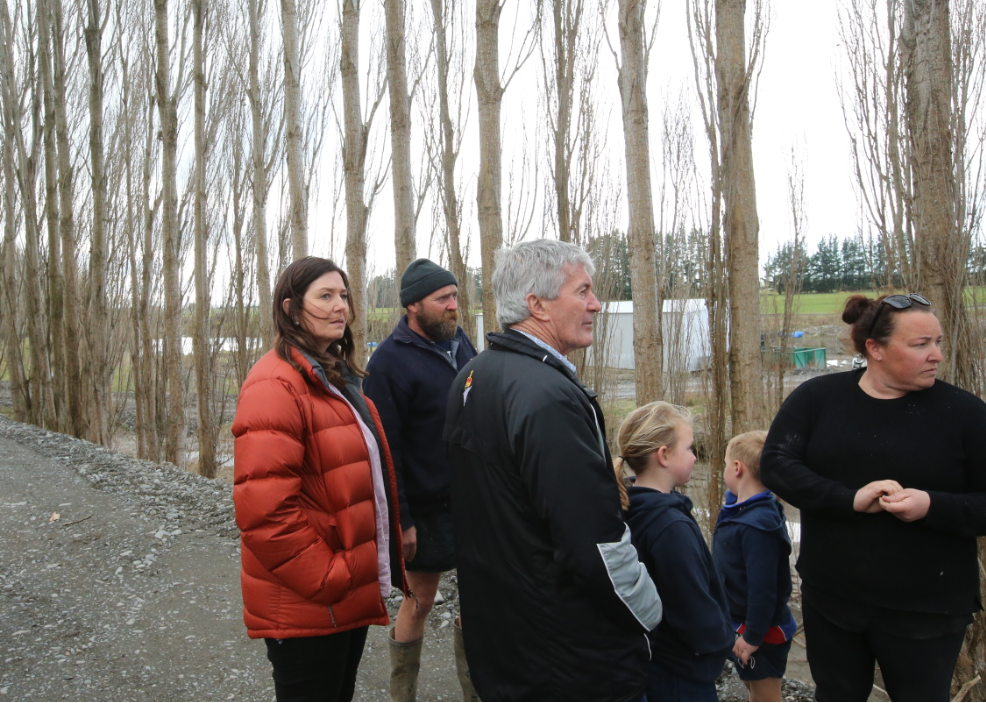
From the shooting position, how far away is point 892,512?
2129mm

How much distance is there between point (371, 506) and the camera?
209 cm

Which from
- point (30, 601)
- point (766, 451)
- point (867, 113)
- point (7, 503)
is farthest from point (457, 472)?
point (7, 503)

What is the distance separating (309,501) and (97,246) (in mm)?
11758

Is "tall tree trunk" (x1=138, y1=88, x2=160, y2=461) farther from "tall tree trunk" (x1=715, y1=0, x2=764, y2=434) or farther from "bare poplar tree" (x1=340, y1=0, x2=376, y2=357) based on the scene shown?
"tall tree trunk" (x1=715, y1=0, x2=764, y2=434)

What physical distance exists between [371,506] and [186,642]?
243 centimetres

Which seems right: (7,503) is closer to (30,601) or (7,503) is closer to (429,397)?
(30,601)

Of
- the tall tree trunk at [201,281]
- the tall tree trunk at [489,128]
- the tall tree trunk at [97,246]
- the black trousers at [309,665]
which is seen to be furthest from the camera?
the tall tree trunk at [97,246]

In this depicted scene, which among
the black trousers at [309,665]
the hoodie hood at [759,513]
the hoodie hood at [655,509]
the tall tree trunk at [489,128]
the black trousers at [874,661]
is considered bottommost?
the black trousers at [874,661]

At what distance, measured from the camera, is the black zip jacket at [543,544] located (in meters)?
1.52

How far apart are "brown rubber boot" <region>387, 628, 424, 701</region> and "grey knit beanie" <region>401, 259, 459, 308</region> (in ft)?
4.76

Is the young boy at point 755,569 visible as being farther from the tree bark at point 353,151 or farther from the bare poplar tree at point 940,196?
the tree bark at point 353,151

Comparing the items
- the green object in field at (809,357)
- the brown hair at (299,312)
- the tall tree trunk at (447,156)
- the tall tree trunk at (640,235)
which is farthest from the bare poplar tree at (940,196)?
the green object in field at (809,357)

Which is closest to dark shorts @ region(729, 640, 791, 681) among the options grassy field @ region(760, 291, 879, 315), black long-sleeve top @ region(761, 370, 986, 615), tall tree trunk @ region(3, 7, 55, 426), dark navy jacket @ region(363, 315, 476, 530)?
black long-sleeve top @ region(761, 370, 986, 615)

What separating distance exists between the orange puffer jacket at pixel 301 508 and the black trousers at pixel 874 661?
1563 millimetres
